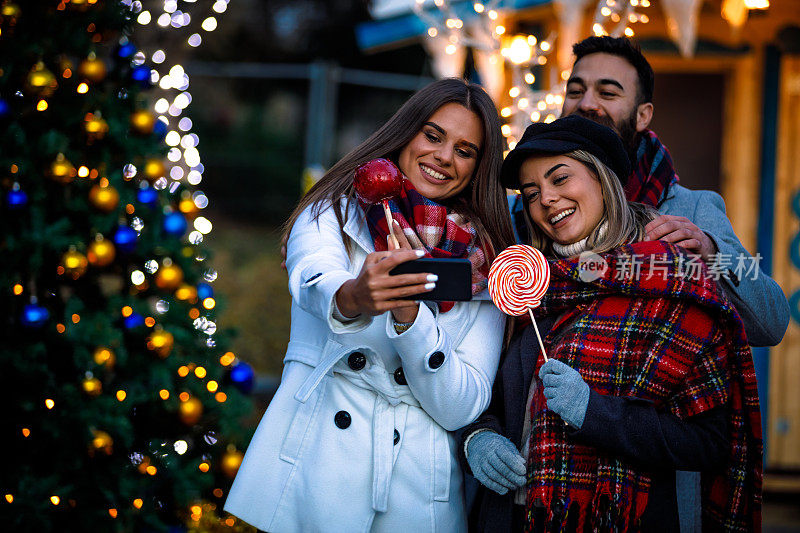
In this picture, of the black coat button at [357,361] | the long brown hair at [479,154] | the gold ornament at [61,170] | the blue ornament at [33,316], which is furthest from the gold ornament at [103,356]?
the black coat button at [357,361]

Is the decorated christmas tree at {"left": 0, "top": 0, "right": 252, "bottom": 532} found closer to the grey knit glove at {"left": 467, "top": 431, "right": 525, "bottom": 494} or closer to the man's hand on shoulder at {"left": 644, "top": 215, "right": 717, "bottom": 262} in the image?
the grey knit glove at {"left": 467, "top": 431, "right": 525, "bottom": 494}

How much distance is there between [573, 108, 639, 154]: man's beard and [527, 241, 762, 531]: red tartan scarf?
0.78m

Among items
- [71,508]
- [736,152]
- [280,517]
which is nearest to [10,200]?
[71,508]

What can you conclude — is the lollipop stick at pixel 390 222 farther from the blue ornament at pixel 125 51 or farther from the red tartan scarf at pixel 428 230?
the blue ornament at pixel 125 51

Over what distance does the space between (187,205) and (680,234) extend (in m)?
2.40

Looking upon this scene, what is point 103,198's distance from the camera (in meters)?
3.29

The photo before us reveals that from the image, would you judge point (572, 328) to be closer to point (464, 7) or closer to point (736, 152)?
point (464, 7)

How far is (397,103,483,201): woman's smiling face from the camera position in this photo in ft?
7.88

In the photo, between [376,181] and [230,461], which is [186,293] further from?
[376,181]

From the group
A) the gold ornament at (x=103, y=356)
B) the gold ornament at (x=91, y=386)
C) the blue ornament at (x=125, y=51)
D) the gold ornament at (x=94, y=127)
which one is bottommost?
the gold ornament at (x=91, y=386)

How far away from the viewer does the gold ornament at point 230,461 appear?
150 inches

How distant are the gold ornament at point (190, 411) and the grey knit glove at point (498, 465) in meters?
A: 1.87

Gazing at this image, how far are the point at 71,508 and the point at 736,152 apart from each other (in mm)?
4964

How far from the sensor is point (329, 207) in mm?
2301
